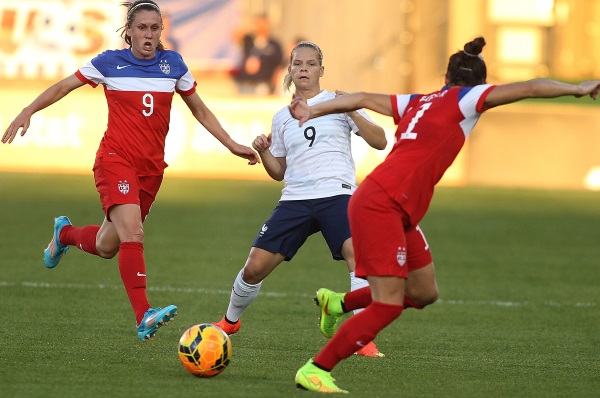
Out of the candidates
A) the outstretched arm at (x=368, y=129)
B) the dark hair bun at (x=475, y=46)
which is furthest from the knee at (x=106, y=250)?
the dark hair bun at (x=475, y=46)

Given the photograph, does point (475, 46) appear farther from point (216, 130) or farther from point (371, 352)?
point (216, 130)

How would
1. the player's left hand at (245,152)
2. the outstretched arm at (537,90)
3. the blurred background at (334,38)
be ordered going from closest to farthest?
the outstretched arm at (537,90) → the player's left hand at (245,152) → the blurred background at (334,38)

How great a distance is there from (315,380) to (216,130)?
2.43 m

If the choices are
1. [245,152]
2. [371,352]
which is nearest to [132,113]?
[245,152]

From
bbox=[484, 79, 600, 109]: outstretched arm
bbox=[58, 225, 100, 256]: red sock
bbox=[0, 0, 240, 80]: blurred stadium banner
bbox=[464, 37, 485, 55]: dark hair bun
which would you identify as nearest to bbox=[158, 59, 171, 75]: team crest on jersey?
bbox=[58, 225, 100, 256]: red sock

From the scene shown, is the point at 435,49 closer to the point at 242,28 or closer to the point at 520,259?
the point at 242,28

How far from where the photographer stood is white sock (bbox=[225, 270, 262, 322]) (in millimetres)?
7566

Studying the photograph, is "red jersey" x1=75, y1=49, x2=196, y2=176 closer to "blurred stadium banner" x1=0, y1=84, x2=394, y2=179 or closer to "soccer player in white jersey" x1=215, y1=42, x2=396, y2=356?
"soccer player in white jersey" x1=215, y1=42, x2=396, y2=356

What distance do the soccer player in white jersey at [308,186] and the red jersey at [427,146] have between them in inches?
48.8

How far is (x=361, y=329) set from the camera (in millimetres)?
5945

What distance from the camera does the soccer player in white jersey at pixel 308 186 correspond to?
7.38 m

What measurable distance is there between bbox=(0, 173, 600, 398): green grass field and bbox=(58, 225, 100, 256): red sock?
510 mm

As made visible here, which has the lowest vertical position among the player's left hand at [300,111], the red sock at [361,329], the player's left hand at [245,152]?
the red sock at [361,329]

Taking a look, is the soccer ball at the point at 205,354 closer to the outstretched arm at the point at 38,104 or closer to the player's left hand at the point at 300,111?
the player's left hand at the point at 300,111
